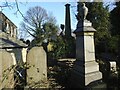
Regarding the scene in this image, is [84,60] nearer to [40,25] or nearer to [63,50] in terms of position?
[63,50]

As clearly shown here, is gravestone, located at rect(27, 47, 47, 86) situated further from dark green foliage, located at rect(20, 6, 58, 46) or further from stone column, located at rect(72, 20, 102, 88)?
dark green foliage, located at rect(20, 6, 58, 46)

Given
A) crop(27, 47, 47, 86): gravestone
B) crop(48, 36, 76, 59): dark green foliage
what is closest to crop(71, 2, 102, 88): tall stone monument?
crop(27, 47, 47, 86): gravestone

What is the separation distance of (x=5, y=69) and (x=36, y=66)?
42.6 inches

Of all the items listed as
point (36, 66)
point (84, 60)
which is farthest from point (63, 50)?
point (36, 66)

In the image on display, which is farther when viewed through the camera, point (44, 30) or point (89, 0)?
point (44, 30)

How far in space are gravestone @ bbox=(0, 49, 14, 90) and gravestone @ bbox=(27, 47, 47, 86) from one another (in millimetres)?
658

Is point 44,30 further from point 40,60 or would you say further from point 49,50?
point 40,60

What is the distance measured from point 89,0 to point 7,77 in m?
16.3

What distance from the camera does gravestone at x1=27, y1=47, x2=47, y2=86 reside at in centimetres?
675

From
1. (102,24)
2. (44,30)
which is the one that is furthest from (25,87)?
(44,30)

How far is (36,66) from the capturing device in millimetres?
6832

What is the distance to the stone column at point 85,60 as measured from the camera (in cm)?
793

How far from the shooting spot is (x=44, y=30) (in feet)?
118

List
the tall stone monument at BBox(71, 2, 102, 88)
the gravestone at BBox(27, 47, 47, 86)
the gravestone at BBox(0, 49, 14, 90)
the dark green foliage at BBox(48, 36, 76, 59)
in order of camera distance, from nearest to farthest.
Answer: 1. the gravestone at BBox(0, 49, 14, 90)
2. the gravestone at BBox(27, 47, 47, 86)
3. the tall stone monument at BBox(71, 2, 102, 88)
4. the dark green foliage at BBox(48, 36, 76, 59)
